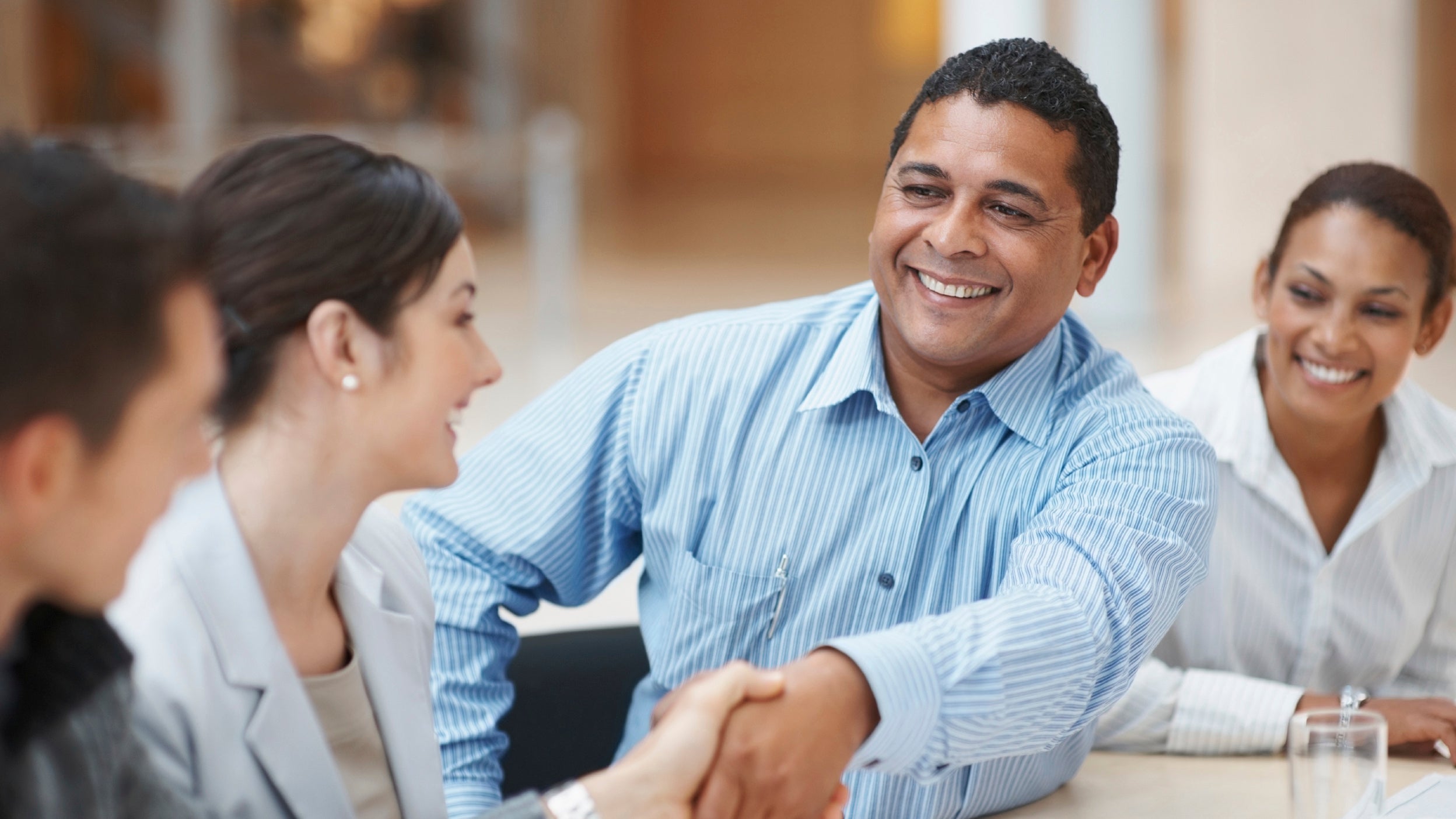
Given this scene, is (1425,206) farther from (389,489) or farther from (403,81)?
(403,81)

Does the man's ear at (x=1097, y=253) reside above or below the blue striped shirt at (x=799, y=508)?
above

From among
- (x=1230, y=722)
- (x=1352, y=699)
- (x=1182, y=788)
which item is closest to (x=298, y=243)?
(x=1182, y=788)

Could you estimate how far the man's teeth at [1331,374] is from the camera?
221 centimetres

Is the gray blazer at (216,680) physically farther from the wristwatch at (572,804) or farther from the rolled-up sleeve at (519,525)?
the rolled-up sleeve at (519,525)

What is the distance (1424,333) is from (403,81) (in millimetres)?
12981

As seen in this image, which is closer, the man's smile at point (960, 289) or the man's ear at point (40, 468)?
the man's ear at point (40, 468)

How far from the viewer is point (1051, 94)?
1.83 meters

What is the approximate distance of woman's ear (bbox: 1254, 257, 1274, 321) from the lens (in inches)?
93.4

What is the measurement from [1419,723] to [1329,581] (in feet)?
1.21

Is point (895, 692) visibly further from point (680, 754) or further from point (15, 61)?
point (15, 61)

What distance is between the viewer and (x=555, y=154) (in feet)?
25.7

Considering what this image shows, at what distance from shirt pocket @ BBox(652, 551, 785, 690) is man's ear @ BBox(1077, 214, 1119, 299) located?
1.90ft

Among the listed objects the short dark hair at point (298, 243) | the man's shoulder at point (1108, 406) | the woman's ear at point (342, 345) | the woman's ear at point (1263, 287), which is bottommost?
the man's shoulder at point (1108, 406)

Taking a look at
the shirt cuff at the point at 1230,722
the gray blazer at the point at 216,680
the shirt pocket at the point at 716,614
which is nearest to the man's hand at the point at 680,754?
the gray blazer at the point at 216,680
